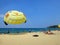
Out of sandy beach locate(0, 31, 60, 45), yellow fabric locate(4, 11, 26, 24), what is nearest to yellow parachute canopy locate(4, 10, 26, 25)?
yellow fabric locate(4, 11, 26, 24)

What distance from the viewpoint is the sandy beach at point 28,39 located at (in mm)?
3498

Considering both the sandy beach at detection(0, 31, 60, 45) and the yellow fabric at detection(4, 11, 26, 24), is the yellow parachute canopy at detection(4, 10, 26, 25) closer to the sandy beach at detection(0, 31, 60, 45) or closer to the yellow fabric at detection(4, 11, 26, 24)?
the yellow fabric at detection(4, 11, 26, 24)

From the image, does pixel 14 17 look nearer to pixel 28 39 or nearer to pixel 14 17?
pixel 14 17

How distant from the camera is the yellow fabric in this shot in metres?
3.43

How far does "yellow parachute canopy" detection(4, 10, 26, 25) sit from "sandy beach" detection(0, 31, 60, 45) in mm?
238

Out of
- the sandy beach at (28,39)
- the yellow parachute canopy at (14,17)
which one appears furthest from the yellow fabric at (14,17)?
the sandy beach at (28,39)

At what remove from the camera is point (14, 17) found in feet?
11.2

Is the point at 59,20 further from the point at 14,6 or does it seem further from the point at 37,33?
the point at 14,6

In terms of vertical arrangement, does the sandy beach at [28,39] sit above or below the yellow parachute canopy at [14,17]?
below

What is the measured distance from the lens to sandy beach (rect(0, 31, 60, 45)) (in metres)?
3.50

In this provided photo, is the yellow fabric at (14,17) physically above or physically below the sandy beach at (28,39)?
above

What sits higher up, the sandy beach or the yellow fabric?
the yellow fabric

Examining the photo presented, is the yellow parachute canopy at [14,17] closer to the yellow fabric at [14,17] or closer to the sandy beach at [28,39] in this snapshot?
the yellow fabric at [14,17]

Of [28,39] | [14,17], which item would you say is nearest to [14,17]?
[14,17]
